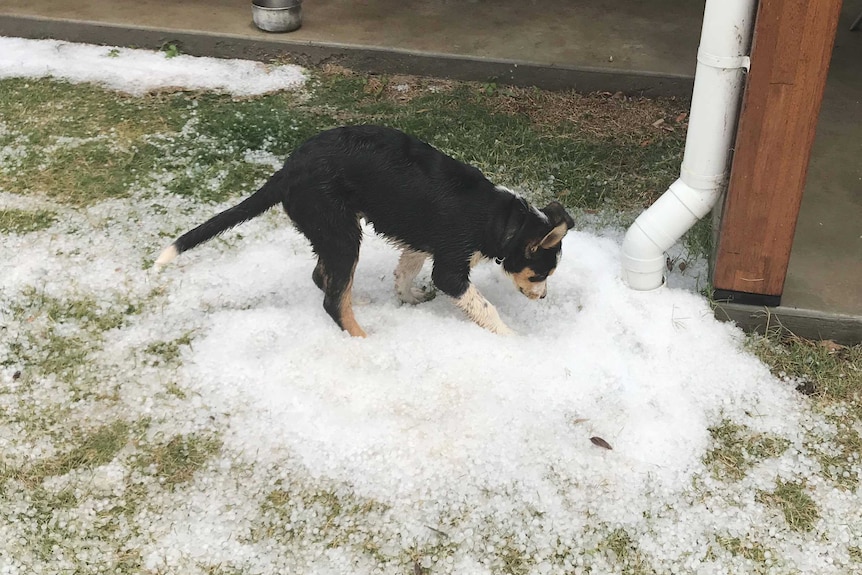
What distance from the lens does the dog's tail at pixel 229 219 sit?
3.30 m

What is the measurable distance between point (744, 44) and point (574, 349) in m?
1.46

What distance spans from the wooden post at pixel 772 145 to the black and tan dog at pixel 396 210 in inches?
29.8

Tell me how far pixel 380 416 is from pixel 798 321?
194 centimetres

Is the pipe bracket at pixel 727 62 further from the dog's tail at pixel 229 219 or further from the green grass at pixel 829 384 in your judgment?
the dog's tail at pixel 229 219

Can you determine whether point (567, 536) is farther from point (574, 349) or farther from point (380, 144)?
point (380, 144)

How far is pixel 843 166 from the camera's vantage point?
15.0ft

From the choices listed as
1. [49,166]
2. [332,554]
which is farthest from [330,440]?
[49,166]

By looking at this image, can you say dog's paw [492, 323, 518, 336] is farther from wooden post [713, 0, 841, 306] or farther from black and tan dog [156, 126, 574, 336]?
wooden post [713, 0, 841, 306]

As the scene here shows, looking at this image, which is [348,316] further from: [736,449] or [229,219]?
[736,449]

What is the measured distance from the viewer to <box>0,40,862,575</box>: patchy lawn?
9.02 feet

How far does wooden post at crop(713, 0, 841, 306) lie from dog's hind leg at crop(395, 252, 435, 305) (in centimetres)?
140

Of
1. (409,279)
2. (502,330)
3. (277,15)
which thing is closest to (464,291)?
(502,330)

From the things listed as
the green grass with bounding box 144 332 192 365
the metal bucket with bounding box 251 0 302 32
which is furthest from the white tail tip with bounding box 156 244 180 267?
the metal bucket with bounding box 251 0 302 32

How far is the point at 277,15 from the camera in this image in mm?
6477
